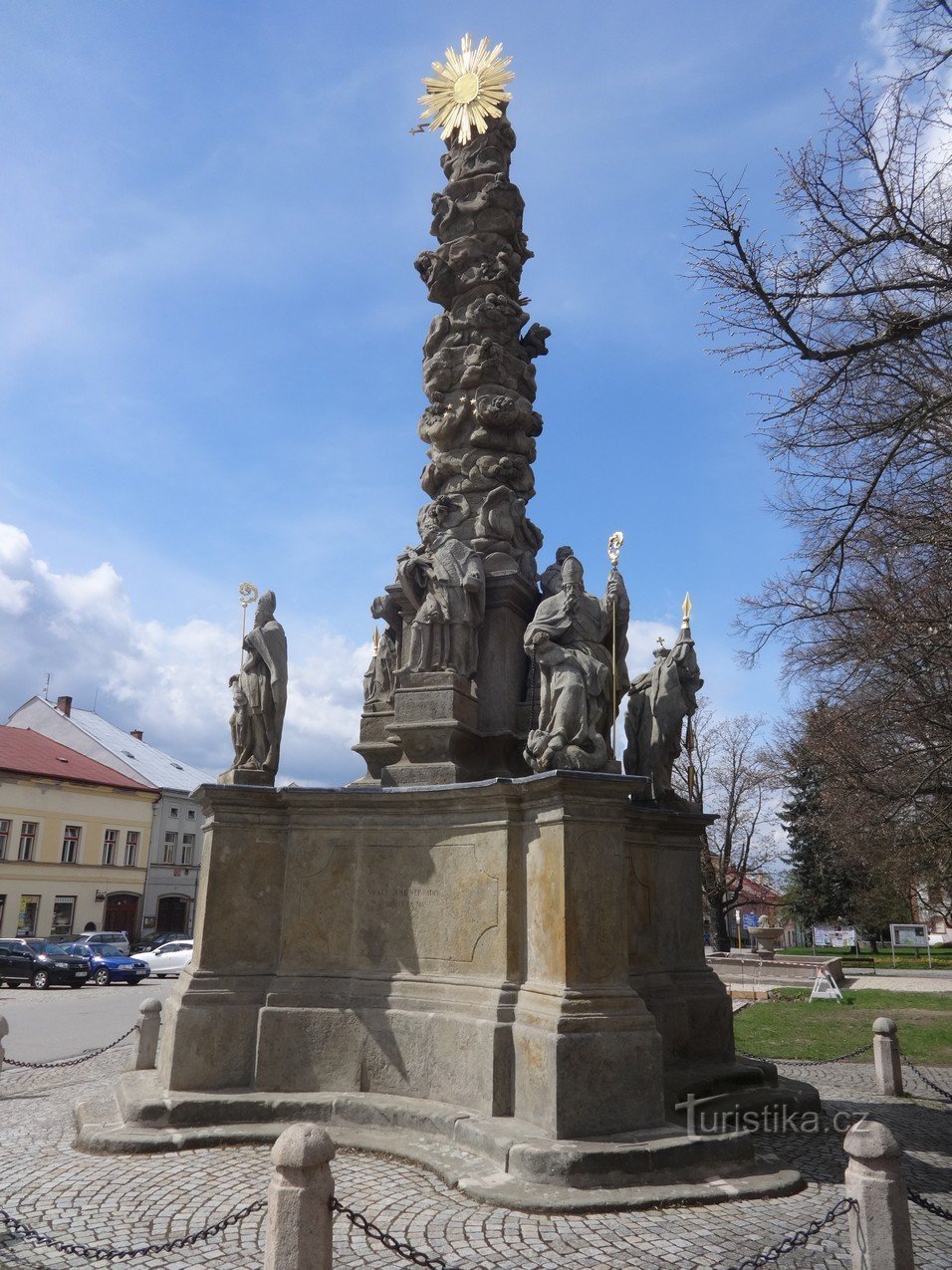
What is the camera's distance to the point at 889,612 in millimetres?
11672

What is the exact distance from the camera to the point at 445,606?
9039 mm

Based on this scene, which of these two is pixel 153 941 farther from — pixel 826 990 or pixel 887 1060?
pixel 887 1060

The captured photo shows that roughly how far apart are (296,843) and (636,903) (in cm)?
292

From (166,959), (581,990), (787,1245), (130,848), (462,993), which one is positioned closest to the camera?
(787,1245)

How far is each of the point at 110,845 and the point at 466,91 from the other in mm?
38691

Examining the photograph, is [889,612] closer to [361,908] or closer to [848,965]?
[361,908]

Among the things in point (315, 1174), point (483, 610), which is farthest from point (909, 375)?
point (315, 1174)

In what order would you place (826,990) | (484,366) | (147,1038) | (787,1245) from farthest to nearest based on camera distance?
(826,990) → (484,366) → (147,1038) → (787,1245)

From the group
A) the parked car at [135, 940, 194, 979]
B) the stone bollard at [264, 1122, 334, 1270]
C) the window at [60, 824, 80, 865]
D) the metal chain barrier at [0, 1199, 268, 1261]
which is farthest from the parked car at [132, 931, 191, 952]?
the stone bollard at [264, 1122, 334, 1270]

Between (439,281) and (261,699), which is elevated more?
(439,281)

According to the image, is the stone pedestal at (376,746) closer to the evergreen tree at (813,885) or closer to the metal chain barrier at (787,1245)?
the metal chain barrier at (787,1245)

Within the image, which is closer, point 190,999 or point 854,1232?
point 854,1232

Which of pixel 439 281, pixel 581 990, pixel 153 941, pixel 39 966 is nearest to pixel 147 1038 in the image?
pixel 581 990

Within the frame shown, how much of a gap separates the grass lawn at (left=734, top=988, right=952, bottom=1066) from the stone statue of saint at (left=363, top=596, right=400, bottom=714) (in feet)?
24.4
